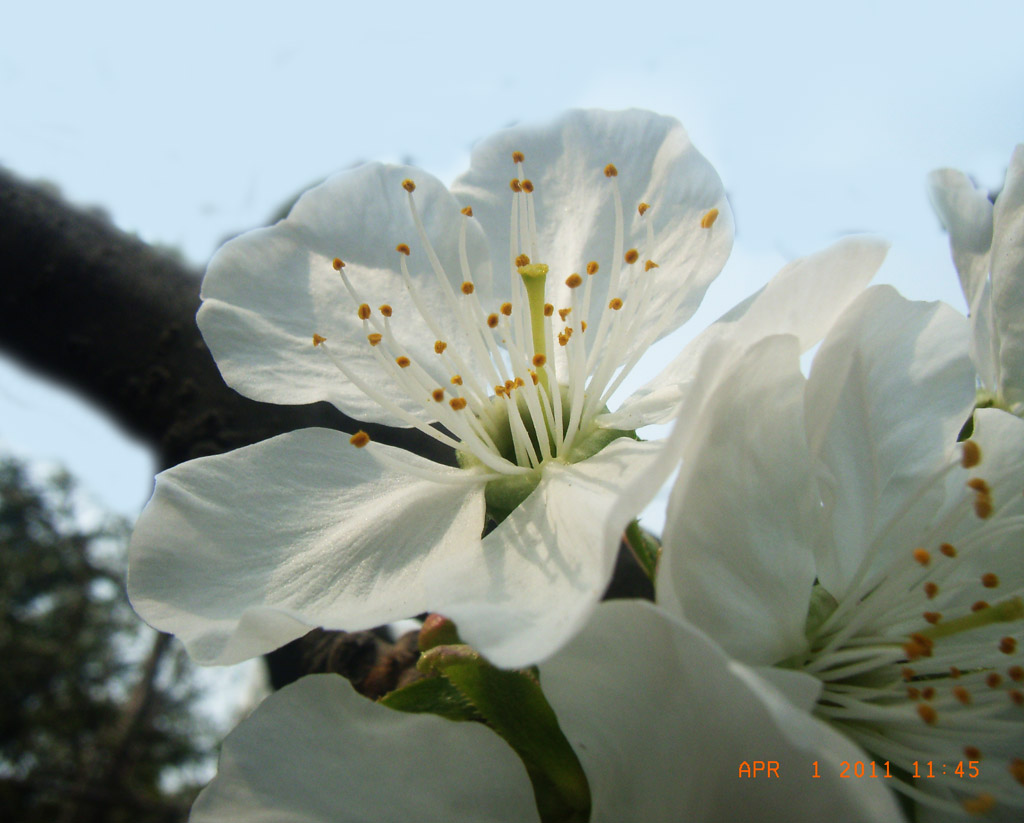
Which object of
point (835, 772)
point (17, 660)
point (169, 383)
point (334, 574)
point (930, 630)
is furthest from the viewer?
point (17, 660)

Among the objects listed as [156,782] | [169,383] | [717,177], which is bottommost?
[156,782]

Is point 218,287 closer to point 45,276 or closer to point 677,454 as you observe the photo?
point 45,276

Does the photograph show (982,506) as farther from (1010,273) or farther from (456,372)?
(456,372)

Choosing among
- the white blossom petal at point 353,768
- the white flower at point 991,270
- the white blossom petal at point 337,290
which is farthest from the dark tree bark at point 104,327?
the white flower at point 991,270

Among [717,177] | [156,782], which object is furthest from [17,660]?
[717,177]


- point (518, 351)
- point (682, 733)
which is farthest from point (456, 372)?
point (682, 733)

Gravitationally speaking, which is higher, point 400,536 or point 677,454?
point 677,454

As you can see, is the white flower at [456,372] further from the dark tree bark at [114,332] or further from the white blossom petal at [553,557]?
the dark tree bark at [114,332]
